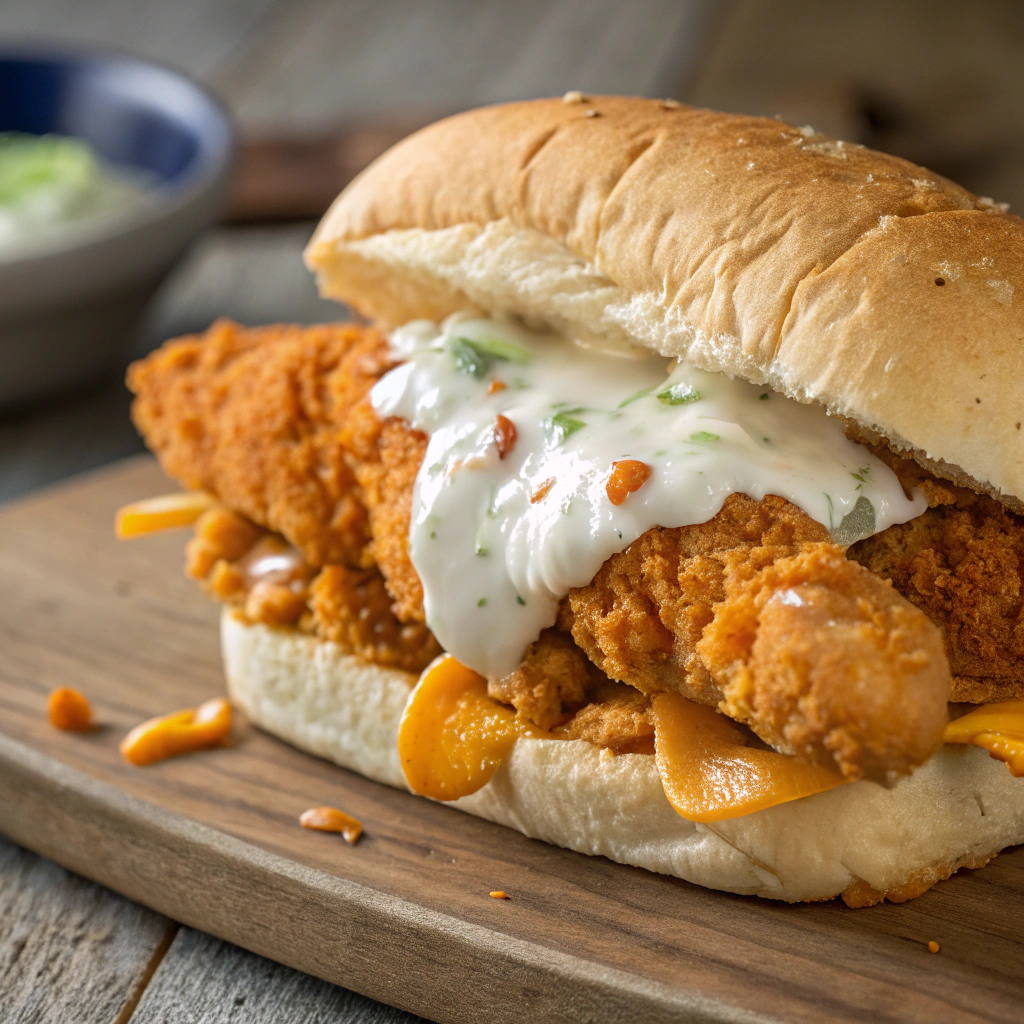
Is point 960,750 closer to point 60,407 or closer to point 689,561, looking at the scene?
point 689,561

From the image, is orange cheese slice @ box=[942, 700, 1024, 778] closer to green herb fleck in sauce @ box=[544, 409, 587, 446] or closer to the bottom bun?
the bottom bun

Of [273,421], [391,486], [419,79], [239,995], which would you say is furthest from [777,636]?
[419,79]

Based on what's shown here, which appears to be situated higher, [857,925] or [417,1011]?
[857,925]

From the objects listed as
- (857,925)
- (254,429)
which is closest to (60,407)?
(254,429)

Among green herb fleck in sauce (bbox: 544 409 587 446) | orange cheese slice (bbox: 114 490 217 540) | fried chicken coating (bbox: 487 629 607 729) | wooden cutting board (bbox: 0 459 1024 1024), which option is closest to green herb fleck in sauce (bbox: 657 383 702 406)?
green herb fleck in sauce (bbox: 544 409 587 446)

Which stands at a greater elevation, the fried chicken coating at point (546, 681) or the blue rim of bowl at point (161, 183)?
the fried chicken coating at point (546, 681)

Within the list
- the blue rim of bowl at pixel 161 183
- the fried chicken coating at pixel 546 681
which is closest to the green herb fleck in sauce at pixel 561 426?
the fried chicken coating at pixel 546 681

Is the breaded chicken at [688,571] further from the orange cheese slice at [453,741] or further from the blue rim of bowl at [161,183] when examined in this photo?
the blue rim of bowl at [161,183]
